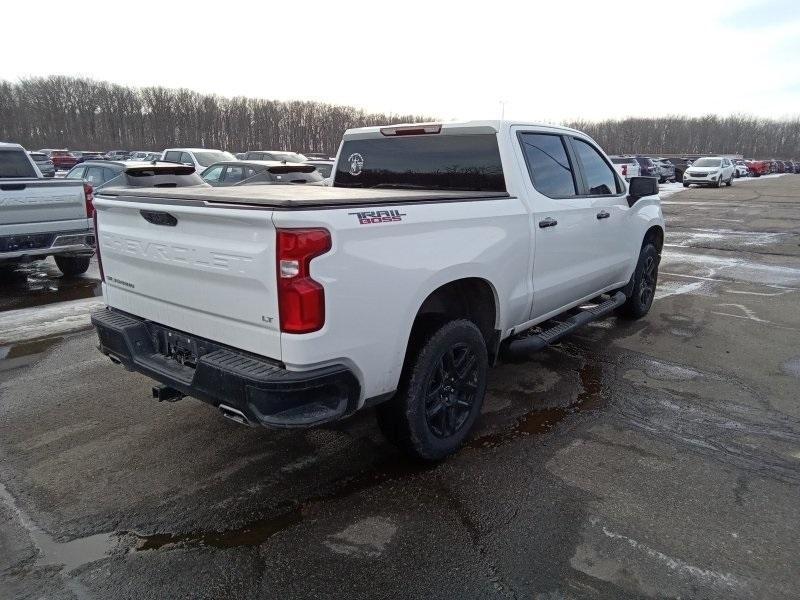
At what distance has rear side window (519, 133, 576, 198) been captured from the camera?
4.24m

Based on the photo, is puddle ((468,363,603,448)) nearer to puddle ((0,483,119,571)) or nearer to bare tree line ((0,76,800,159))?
puddle ((0,483,119,571))

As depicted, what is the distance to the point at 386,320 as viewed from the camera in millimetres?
2861

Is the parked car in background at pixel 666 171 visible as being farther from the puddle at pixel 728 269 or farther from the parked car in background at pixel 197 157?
the parked car in background at pixel 197 157

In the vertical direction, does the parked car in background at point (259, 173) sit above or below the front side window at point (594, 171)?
below

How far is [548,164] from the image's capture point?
448 cm

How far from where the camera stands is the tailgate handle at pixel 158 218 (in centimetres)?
299

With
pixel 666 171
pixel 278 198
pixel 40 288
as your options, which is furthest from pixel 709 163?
pixel 278 198

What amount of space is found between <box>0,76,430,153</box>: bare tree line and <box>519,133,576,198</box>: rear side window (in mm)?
71972

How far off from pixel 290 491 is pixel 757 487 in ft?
8.87

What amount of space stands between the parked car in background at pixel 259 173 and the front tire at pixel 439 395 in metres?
7.14

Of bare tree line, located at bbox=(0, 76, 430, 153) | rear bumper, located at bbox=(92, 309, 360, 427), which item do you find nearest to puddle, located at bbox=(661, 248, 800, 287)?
rear bumper, located at bbox=(92, 309, 360, 427)

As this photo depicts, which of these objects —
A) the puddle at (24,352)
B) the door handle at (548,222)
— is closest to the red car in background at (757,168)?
the door handle at (548,222)

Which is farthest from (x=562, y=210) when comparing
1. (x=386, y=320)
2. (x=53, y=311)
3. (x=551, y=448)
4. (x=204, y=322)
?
(x=53, y=311)

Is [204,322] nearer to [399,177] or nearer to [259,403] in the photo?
[259,403]
